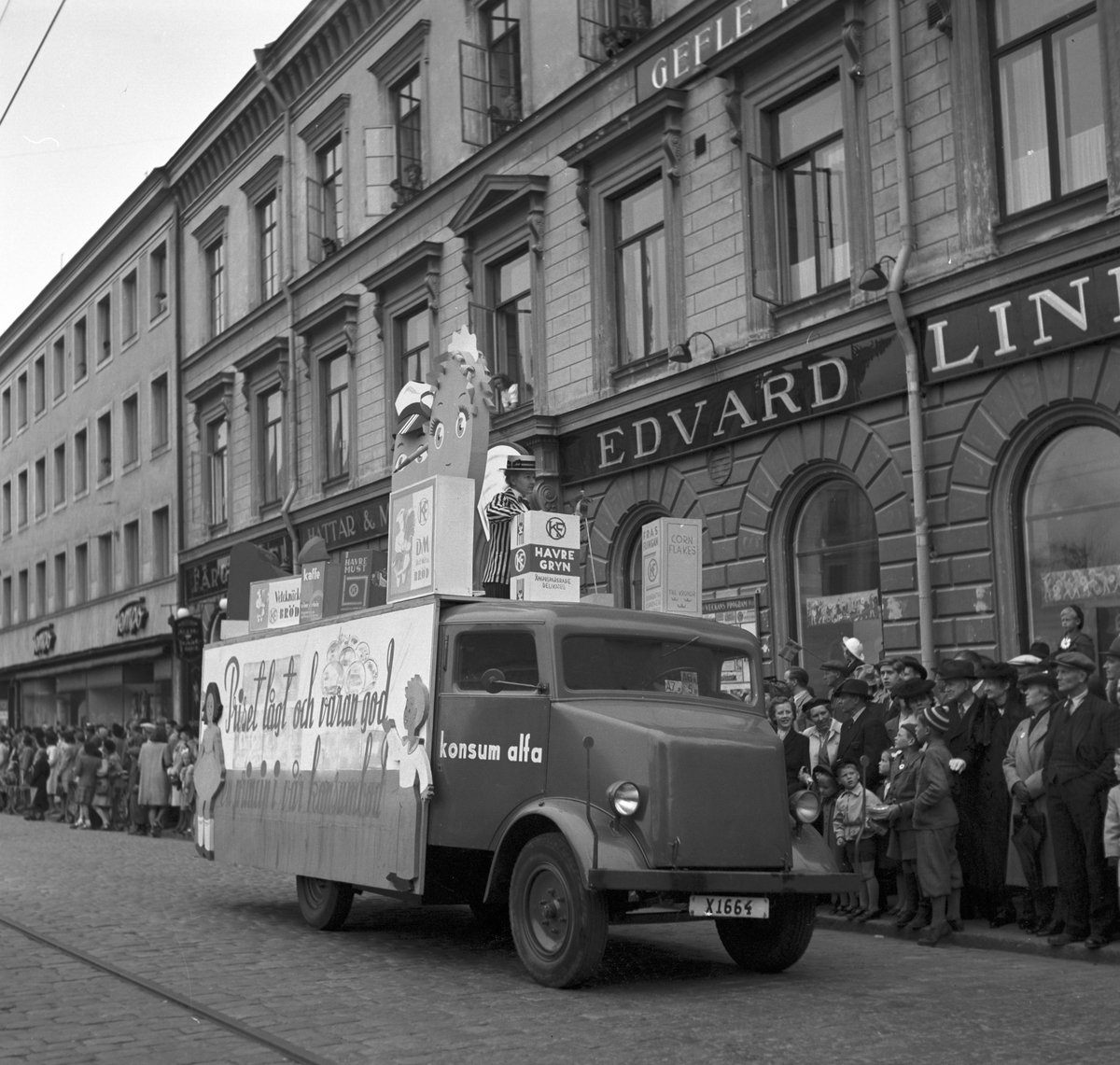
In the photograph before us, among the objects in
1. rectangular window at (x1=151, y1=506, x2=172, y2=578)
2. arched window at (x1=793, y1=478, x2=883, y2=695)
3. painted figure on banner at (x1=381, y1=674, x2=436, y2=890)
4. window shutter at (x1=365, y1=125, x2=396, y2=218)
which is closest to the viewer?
painted figure on banner at (x1=381, y1=674, x2=436, y2=890)

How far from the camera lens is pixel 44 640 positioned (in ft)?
153

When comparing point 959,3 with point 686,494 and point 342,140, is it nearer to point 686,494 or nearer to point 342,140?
point 686,494

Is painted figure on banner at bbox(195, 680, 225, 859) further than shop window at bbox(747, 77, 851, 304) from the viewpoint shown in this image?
No

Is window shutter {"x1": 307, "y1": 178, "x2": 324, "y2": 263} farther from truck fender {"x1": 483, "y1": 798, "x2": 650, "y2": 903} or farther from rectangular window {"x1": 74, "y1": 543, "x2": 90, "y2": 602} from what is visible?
truck fender {"x1": 483, "y1": 798, "x2": 650, "y2": 903}

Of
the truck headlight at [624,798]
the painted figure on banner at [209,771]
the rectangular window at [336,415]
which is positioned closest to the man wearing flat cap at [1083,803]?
the truck headlight at [624,798]

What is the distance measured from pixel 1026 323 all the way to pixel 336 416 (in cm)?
1675

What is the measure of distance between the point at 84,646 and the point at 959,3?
108ft

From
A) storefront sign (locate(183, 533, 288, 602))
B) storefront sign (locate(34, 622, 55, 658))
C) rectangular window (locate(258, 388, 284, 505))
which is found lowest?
storefront sign (locate(34, 622, 55, 658))

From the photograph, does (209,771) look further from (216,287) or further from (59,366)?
(59,366)

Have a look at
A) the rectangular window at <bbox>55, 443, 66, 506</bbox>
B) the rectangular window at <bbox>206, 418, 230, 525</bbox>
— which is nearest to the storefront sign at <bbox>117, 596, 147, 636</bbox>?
the rectangular window at <bbox>206, 418, 230, 525</bbox>

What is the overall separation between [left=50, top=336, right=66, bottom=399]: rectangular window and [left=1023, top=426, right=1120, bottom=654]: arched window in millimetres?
37207

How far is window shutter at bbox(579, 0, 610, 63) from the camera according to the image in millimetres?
21219

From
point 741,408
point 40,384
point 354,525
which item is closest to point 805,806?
point 741,408

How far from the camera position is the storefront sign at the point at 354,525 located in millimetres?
26594
